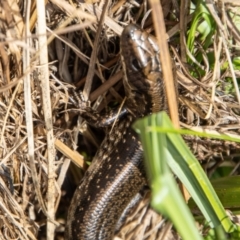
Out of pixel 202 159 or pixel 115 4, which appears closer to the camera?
pixel 115 4

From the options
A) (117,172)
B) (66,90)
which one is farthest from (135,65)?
(117,172)

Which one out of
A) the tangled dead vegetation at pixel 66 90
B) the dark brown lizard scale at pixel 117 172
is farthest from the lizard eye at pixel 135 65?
the tangled dead vegetation at pixel 66 90

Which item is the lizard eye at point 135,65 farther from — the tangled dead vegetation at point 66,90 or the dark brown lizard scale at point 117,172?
the tangled dead vegetation at point 66,90

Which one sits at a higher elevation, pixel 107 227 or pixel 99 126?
pixel 99 126

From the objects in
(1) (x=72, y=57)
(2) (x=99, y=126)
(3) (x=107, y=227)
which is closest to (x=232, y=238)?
(3) (x=107, y=227)

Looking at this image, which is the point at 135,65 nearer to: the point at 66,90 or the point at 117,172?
the point at 66,90

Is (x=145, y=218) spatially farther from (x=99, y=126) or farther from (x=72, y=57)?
(x=72, y=57)

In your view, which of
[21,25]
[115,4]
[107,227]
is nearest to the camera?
[21,25]
